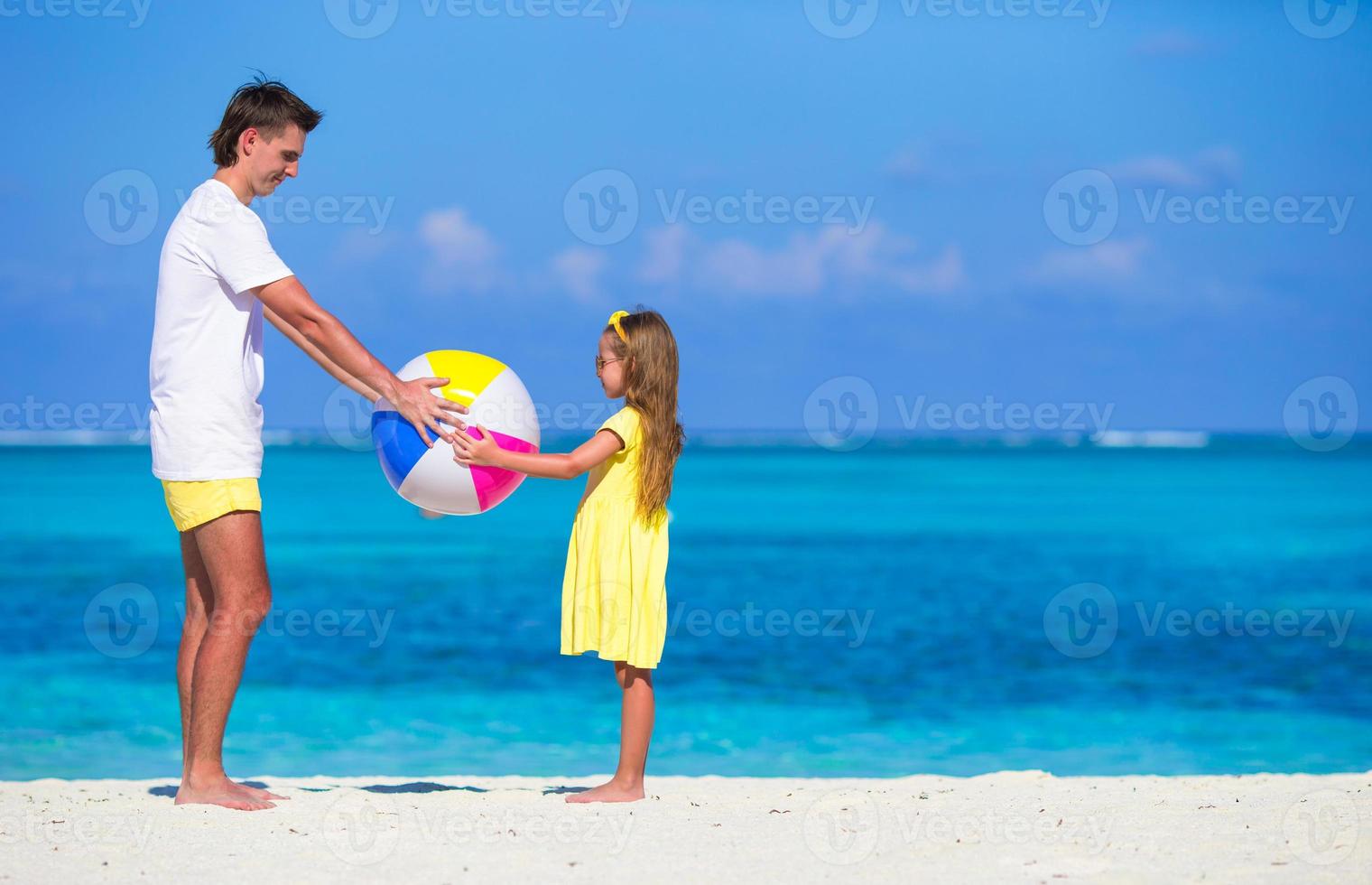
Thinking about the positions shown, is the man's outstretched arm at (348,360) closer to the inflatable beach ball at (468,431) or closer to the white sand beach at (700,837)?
the inflatable beach ball at (468,431)

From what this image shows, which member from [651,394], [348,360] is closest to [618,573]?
[651,394]

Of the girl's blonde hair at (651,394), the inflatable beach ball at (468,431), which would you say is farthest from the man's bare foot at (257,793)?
the girl's blonde hair at (651,394)

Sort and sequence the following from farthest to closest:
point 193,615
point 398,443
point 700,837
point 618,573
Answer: point 618,573, point 398,443, point 193,615, point 700,837

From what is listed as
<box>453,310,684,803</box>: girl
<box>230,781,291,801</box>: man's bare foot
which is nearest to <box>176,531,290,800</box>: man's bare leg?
<box>230,781,291,801</box>: man's bare foot

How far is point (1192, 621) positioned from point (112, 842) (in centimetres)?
1392

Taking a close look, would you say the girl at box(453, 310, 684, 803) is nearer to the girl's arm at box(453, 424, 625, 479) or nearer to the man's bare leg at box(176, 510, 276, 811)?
the girl's arm at box(453, 424, 625, 479)

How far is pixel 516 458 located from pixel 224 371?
3.66 feet

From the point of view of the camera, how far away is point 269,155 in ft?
16.3

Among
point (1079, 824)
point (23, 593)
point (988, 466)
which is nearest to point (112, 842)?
point (1079, 824)

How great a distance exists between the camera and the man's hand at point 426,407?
512 centimetres

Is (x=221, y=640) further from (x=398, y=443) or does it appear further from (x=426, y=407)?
(x=426, y=407)

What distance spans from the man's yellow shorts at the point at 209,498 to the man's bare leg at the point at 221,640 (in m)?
0.03

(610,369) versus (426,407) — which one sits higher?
(610,369)

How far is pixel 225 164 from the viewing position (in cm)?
500
